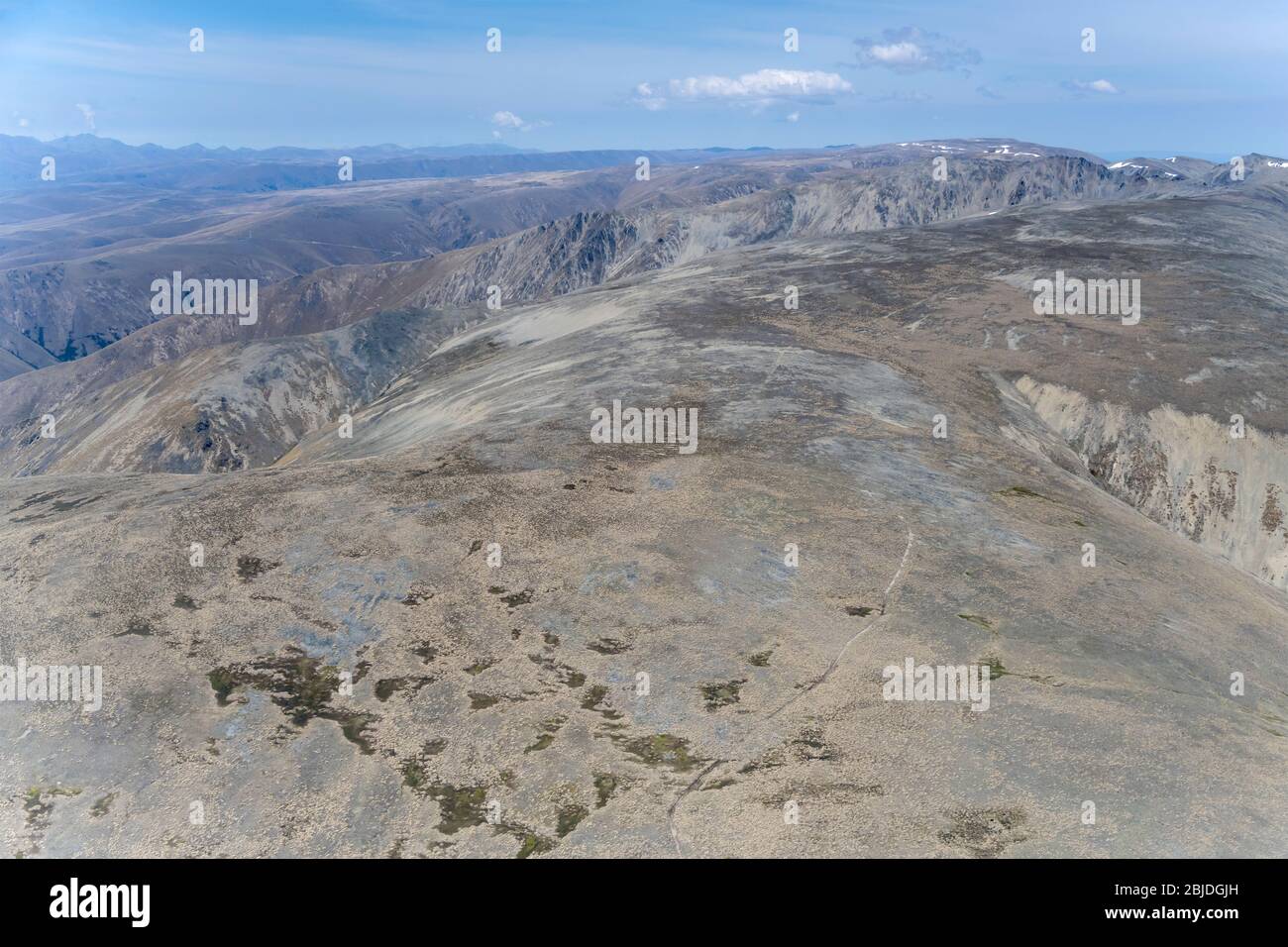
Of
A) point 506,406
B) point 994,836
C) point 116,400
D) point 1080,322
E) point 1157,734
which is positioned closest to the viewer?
point 994,836
